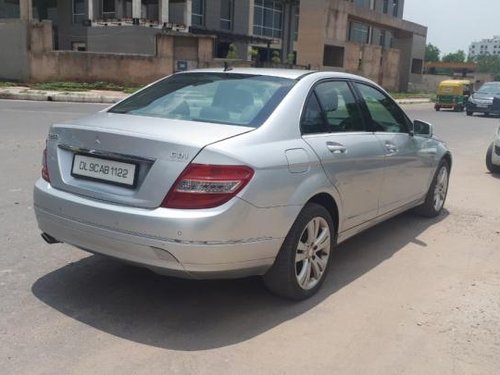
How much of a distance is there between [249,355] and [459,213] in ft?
15.1

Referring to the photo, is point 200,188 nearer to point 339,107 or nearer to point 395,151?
point 339,107

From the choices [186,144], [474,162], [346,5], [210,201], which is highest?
[346,5]

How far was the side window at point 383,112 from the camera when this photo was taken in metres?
5.13

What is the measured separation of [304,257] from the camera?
4062 millimetres

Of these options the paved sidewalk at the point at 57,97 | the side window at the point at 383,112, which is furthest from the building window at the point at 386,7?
the side window at the point at 383,112

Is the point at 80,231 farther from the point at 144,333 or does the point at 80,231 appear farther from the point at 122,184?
the point at 144,333

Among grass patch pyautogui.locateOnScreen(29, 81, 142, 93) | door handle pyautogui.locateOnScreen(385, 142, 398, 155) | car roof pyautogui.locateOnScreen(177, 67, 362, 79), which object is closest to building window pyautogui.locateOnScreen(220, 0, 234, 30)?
grass patch pyautogui.locateOnScreen(29, 81, 142, 93)

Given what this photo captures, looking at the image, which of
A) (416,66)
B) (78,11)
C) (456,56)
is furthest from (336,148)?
(456,56)

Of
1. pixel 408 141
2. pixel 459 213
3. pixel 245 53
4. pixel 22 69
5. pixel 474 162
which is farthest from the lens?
pixel 245 53

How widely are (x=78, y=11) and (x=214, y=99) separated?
136 feet

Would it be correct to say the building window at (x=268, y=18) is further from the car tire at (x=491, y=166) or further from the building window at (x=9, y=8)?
the car tire at (x=491, y=166)

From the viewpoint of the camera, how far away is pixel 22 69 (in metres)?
29.7

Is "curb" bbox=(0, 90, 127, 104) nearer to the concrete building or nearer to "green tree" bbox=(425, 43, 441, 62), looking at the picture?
the concrete building

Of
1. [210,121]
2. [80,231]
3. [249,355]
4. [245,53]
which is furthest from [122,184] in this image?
[245,53]
